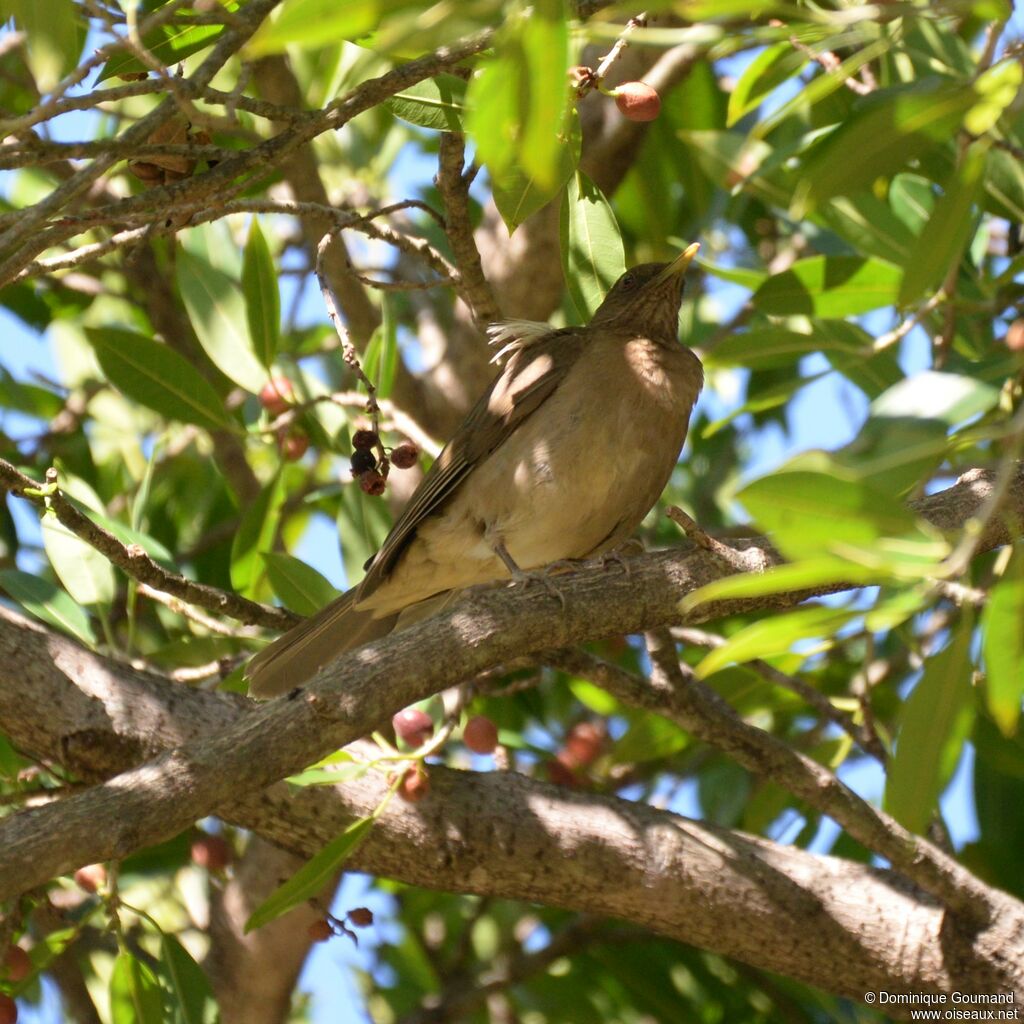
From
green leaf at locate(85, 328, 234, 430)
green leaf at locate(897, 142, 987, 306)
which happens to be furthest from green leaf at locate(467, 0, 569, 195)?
green leaf at locate(85, 328, 234, 430)

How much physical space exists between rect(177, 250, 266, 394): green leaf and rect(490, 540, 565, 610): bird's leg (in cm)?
100

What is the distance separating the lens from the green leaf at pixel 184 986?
12.6 feet

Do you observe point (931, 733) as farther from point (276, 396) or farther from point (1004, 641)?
point (276, 396)

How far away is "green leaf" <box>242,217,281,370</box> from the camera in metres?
4.34

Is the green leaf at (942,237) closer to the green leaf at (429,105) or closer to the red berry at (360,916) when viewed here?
the green leaf at (429,105)

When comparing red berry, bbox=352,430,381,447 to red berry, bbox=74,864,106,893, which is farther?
red berry, bbox=74,864,106,893

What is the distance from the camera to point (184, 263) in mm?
4699

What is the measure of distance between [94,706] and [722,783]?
8.45 ft

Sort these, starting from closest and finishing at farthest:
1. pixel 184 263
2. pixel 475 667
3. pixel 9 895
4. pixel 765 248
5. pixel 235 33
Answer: pixel 9 895
pixel 235 33
pixel 475 667
pixel 184 263
pixel 765 248

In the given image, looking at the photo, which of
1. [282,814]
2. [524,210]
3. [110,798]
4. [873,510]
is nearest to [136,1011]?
[282,814]

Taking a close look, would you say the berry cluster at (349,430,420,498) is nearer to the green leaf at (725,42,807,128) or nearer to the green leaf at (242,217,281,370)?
the green leaf at (242,217,281,370)

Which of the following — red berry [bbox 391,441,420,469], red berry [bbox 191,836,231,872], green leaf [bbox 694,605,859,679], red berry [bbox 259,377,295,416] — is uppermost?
green leaf [bbox 694,605,859,679]

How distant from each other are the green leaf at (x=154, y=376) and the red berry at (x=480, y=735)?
126 centimetres

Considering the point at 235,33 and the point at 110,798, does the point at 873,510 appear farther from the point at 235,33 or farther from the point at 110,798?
the point at 235,33
